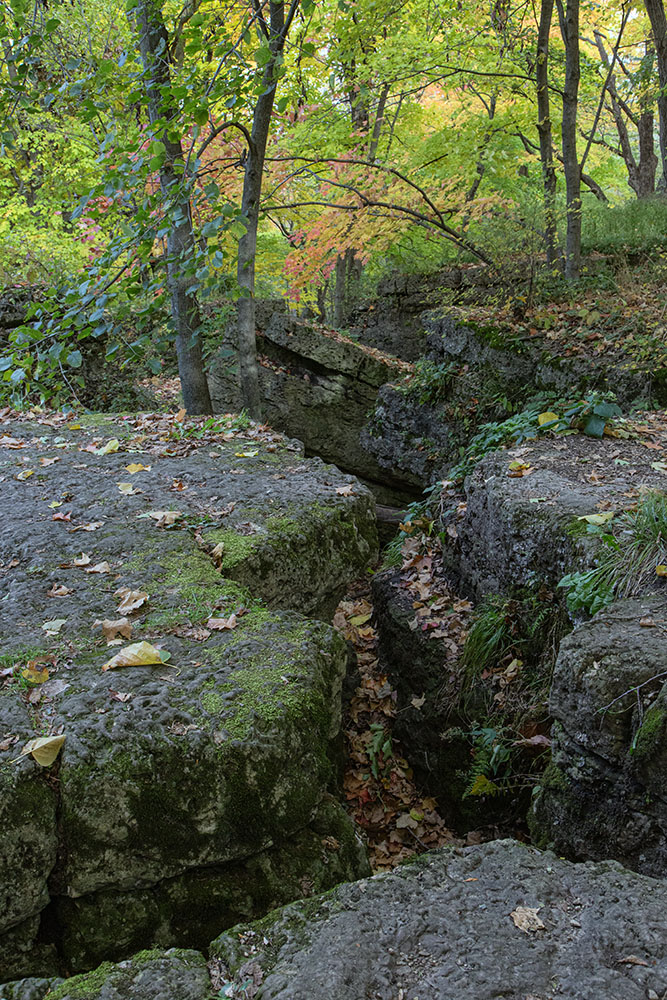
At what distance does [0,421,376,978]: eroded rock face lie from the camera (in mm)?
2242

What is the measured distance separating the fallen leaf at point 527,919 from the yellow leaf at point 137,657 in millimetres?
1699

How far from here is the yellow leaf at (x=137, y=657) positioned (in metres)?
2.85

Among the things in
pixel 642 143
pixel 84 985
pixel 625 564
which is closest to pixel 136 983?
pixel 84 985

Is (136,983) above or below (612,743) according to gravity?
above

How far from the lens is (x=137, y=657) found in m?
2.86

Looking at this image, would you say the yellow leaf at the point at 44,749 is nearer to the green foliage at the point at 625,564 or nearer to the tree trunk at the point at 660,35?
the green foliage at the point at 625,564

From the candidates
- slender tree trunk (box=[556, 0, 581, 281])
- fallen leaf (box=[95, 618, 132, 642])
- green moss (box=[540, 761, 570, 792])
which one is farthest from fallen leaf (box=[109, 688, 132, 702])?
slender tree trunk (box=[556, 0, 581, 281])

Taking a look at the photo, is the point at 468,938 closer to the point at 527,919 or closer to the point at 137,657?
the point at 527,919

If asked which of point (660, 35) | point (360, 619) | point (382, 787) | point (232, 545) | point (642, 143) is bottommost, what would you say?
point (382, 787)

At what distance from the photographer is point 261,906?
2.43 meters

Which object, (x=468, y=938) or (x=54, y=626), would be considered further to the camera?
(x=54, y=626)

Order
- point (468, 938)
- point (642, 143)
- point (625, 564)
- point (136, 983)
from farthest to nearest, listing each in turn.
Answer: point (642, 143)
point (625, 564)
point (468, 938)
point (136, 983)

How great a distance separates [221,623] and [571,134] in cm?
910

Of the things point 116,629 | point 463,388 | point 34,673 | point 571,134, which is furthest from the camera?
point 571,134
